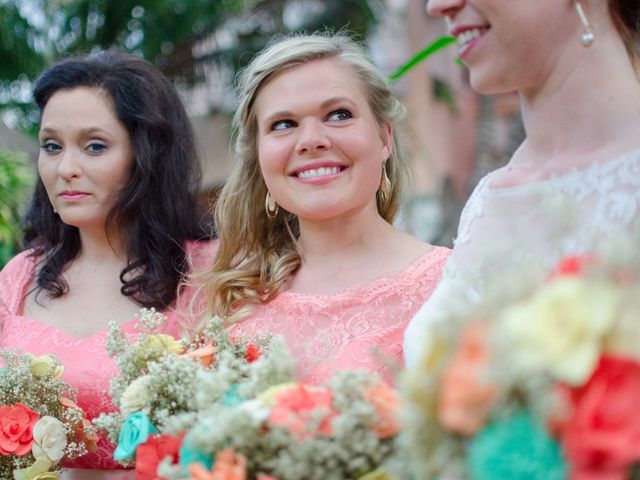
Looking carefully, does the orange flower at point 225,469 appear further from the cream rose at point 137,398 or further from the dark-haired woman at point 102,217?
the dark-haired woman at point 102,217

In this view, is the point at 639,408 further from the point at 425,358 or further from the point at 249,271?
the point at 249,271

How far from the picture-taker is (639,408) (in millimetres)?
1265

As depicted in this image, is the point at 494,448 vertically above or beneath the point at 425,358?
beneath

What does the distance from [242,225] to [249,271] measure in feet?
0.76

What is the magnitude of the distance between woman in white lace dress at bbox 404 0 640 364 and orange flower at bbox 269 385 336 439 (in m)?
0.31

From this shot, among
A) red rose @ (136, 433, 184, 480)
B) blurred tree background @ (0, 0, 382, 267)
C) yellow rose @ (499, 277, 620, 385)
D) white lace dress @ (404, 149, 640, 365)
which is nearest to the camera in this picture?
yellow rose @ (499, 277, 620, 385)

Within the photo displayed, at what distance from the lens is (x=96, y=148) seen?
3.71 meters

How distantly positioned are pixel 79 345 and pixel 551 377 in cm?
261

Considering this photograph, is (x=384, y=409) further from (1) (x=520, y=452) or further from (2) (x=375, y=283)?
(2) (x=375, y=283)

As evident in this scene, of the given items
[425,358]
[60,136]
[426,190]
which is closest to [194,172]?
[60,136]

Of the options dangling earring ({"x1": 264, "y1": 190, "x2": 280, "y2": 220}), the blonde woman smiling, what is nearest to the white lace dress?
the blonde woman smiling

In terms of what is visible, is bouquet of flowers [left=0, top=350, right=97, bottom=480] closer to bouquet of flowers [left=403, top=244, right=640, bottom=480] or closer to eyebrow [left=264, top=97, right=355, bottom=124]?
eyebrow [left=264, top=97, right=355, bottom=124]

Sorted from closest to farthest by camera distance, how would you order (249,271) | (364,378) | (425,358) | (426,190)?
(425,358), (364,378), (249,271), (426,190)

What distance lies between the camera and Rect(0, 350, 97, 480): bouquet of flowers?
2.86 metres
